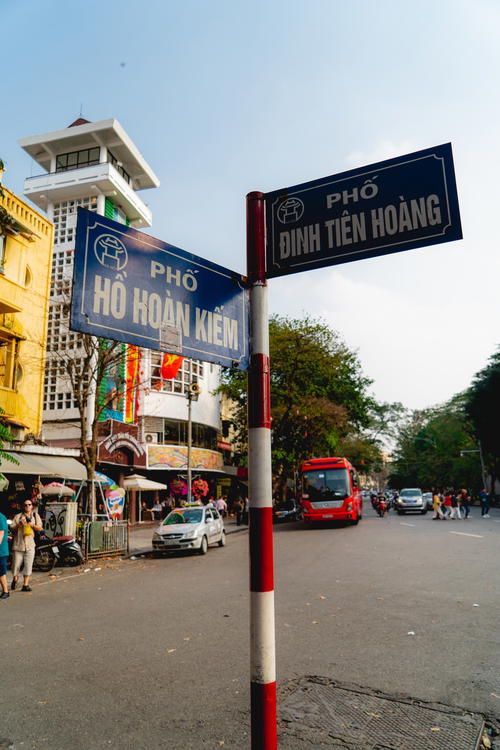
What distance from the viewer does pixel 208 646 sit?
252 inches

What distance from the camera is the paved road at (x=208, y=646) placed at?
434 centimetres

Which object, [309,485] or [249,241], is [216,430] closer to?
[309,485]

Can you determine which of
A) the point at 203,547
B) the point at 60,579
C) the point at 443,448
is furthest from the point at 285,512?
the point at 443,448

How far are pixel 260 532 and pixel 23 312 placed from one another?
64.1 ft

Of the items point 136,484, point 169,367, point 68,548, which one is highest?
point 169,367

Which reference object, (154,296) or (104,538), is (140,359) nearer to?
(104,538)

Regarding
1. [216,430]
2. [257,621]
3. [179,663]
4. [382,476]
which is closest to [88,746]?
[179,663]

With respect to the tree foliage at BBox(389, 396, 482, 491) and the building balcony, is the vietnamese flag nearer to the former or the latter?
the building balcony

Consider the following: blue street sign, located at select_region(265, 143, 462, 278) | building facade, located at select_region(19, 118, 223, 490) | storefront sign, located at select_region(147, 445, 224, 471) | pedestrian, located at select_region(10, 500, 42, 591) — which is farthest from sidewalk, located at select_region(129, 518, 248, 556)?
blue street sign, located at select_region(265, 143, 462, 278)

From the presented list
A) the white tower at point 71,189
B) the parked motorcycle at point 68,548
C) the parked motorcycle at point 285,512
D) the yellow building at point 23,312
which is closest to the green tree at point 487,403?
the parked motorcycle at point 285,512

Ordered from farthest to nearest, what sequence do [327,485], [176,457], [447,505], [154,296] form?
[176,457] < [447,505] < [327,485] < [154,296]

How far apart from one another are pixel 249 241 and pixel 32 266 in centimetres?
1998

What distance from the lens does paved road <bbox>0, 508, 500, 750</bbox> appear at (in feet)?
14.2

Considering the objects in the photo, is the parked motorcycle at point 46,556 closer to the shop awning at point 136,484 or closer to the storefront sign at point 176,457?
the shop awning at point 136,484
